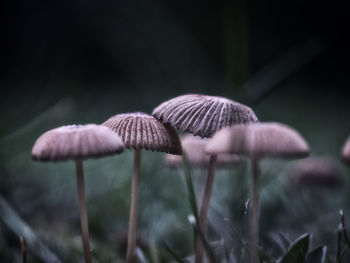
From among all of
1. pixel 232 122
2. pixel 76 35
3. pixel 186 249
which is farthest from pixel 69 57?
pixel 232 122

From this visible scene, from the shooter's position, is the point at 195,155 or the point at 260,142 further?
the point at 195,155

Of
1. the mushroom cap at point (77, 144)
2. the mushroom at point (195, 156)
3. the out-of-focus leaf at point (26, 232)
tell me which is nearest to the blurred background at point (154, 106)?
the out-of-focus leaf at point (26, 232)

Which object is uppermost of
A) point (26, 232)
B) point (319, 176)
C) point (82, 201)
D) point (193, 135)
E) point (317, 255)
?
point (193, 135)

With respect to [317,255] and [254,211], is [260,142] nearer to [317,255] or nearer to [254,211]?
[254,211]

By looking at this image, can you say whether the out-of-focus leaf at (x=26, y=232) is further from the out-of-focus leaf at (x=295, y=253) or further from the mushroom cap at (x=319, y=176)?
the mushroom cap at (x=319, y=176)

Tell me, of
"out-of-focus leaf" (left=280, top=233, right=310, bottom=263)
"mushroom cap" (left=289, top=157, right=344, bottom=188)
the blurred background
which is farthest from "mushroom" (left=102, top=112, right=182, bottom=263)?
"mushroom cap" (left=289, top=157, right=344, bottom=188)

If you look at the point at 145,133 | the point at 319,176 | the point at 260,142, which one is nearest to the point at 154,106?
the point at 319,176
